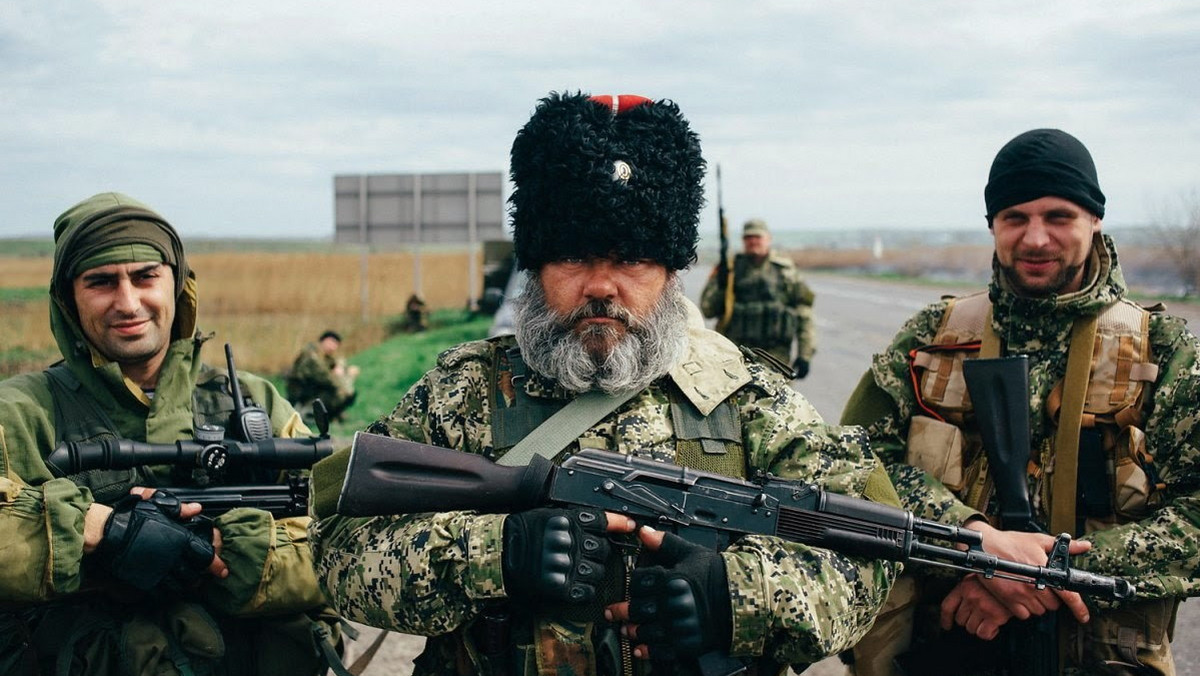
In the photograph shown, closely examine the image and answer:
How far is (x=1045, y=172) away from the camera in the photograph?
125 inches

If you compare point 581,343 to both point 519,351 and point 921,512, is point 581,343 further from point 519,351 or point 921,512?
point 921,512

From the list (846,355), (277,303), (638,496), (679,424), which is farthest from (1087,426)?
(277,303)

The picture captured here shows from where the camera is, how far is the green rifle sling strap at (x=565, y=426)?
8.68 ft

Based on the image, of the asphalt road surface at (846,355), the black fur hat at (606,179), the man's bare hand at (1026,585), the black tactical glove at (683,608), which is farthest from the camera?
the asphalt road surface at (846,355)

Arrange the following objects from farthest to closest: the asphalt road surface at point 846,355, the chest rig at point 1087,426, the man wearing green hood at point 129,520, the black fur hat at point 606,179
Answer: the asphalt road surface at point 846,355
the chest rig at point 1087,426
the man wearing green hood at point 129,520
the black fur hat at point 606,179

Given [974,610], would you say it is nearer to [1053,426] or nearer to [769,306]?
[1053,426]

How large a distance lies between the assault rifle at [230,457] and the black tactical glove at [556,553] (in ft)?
3.58

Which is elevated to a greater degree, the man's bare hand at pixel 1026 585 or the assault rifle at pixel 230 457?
the assault rifle at pixel 230 457

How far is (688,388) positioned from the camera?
2.70 metres

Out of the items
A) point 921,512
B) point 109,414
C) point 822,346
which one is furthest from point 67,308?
point 822,346

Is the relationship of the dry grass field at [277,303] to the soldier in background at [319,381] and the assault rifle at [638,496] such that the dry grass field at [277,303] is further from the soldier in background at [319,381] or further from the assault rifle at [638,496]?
the assault rifle at [638,496]

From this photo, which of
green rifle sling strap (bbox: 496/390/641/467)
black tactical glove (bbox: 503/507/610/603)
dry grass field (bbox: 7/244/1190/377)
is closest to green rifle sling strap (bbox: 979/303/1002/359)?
green rifle sling strap (bbox: 496/390/641/467)

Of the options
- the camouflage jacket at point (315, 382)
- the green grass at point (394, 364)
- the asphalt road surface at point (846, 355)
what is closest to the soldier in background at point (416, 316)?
the green grass at point (394, 364)

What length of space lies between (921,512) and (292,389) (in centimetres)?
852
